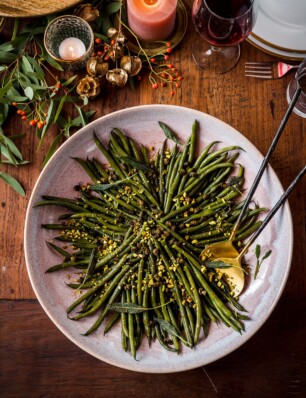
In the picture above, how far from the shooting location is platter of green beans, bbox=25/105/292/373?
56.2 inches

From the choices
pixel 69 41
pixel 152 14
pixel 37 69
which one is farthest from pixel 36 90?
pixel 152 14

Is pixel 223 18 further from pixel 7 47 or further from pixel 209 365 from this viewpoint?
pixel 209 365

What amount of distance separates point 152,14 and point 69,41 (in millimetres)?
262

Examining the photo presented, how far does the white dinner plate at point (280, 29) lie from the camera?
1.54 m

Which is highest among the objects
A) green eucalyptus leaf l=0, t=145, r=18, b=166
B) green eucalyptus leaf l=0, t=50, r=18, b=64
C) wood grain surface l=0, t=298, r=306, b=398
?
green eucalyptus leaf l=0, t=50, r=18, b=64

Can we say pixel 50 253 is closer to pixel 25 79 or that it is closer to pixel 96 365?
pixel 96 365

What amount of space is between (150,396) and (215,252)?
18.4 inches

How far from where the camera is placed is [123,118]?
4.90ft

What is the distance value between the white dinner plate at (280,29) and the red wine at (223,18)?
149 millimetres


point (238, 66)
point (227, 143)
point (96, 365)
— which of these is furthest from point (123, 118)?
point (96, 365)

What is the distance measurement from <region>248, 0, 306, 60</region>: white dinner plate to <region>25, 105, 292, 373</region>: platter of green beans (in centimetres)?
31

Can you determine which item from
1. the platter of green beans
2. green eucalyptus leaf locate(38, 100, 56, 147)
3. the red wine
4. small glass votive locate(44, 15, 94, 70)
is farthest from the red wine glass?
green eucalyptus leaf locate(38, 100, 56, 147)

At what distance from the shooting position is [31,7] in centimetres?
152

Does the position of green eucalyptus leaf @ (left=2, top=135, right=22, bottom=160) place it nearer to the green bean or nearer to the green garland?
the green garland
